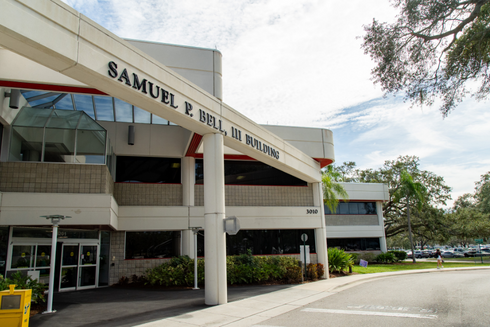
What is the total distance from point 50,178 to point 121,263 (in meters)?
6.10

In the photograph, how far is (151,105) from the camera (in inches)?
403

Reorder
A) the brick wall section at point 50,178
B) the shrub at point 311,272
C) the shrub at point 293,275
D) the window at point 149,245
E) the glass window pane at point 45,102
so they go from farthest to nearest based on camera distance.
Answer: the shrub at point 311,272
the window at point 149,245
the shrub at point 293,275
the glass window pane at point 45,102
the brick wall section at point 50,178

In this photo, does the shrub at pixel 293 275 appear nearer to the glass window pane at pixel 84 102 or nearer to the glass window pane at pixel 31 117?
the glass window pane at pixel 31 117

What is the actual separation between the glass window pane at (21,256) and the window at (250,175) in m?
8.77

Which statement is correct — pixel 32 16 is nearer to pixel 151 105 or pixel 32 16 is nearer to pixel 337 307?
pixel 151 105

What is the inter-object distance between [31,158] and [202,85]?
302 inches

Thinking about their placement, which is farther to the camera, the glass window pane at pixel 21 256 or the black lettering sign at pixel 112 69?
the glass window pane at pixel 21 256

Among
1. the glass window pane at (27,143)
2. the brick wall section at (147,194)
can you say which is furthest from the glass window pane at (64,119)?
the brick wall section at (147,194)

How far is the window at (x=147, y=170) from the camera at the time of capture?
19172 millimetres

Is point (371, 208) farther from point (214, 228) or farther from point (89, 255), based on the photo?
point (89, 255)

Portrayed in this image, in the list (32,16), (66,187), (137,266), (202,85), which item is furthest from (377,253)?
(32,16)

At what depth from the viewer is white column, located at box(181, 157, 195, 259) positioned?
18500mm

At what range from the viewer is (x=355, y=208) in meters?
32.5

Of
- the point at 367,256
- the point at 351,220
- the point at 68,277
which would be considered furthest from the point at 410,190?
the point at 68,277
